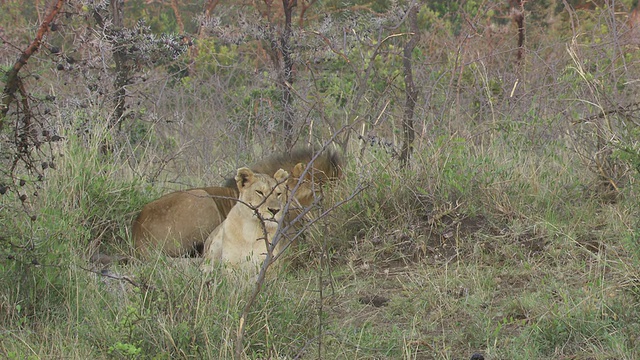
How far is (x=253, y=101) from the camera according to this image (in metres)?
7.89

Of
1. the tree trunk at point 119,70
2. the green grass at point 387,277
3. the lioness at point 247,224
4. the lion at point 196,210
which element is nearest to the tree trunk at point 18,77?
the green grass at point 387,277

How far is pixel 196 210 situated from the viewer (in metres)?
5.40

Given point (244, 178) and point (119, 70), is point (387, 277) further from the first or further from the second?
point (119, 70)

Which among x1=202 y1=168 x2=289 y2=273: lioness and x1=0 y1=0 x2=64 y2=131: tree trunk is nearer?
x1=0 y1=0 x2=64 y2=131: tree trunk

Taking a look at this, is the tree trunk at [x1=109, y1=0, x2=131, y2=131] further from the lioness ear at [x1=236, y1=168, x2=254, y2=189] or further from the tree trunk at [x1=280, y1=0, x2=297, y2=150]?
the lioness ear at [x1=236, y1=168, x2=254, y2=189]

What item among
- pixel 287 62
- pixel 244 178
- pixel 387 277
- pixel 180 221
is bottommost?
pixel 387 277

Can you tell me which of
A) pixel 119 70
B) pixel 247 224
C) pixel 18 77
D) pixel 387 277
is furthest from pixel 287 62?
pixel 18 77

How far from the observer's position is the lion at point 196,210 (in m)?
5.26

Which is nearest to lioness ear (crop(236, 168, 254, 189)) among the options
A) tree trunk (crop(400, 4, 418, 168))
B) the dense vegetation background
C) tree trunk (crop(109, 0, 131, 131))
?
the dense vegetation background

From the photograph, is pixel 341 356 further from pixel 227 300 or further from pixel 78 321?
pixel 78 321

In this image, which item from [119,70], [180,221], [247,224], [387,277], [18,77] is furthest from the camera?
[119,70]

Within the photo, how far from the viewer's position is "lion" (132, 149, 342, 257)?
5.26 m

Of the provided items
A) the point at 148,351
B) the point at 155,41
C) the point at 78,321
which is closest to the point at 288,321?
the point at 148,351

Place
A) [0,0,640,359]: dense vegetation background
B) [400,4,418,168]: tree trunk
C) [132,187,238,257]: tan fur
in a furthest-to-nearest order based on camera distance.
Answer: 1. [400,4,418,168]: tree trunk
2. [132,187,238,257]: tan fur
3. [0,0,640,359]: dense vegetation background
